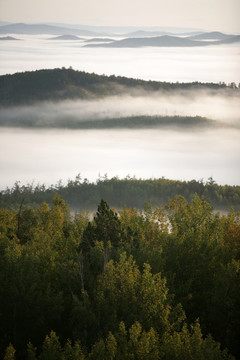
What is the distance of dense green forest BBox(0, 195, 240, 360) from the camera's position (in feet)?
84.0

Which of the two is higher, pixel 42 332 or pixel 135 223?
pixel 135 223

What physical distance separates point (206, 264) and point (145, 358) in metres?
15.7

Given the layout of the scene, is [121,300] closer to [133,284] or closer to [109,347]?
[133,284]

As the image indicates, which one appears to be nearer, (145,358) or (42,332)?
(145,358)

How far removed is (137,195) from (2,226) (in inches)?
5702

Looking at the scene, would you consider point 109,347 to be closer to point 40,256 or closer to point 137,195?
point 40,256

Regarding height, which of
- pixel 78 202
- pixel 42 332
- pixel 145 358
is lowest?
pixel 78 202

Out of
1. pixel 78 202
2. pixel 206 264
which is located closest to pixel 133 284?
pixel 206 264

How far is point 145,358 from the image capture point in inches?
975

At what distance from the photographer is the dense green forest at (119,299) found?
25.6 metres

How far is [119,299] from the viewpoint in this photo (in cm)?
3144

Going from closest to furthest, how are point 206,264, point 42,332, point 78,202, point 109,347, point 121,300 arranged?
point 109,347 < point 121,300 < point 42,332 < point 206,264 < point 78,202

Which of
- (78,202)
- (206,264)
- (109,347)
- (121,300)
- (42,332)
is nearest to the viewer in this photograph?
(109,347)

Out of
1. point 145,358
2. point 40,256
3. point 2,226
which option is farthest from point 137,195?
point 145,358
